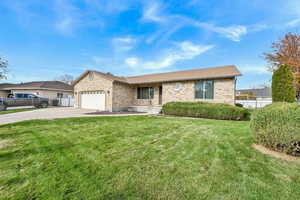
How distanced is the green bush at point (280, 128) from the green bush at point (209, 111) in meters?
5.96

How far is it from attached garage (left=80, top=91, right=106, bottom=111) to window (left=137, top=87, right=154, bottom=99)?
4385 mm

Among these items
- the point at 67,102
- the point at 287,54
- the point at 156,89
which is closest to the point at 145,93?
the point at 156,89

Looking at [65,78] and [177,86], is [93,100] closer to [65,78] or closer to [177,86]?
[177,86]

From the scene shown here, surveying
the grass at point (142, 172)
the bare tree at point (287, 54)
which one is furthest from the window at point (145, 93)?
the bare tree at point (287, 54)

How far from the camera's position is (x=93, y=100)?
604 inches

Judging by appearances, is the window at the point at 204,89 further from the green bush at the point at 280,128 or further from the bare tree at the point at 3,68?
the bare tree at the point at 3,68

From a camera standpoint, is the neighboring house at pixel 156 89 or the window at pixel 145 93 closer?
the neighboring house at pixel 156 89

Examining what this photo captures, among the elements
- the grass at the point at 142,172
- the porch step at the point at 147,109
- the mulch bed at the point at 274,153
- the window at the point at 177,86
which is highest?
the window at the point at 177,86

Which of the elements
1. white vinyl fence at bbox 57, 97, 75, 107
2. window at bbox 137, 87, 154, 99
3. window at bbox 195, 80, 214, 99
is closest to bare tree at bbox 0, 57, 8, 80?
white vinyl fence at bbox 57, 97, 75, 107

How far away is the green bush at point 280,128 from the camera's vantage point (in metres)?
2.93

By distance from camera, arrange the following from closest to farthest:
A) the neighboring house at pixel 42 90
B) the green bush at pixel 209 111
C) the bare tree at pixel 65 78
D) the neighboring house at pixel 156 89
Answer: the green bush at pixel 209 111
the neighboring house at pixel 156 89
the neighboring house at pixel 42 90
the bare tree at pixel 65 78

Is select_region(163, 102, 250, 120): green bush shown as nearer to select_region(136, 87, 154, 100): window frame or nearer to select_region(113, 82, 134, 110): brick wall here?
select_region(136, 87, 154, 100): window frame

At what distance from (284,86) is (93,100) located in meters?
16.3

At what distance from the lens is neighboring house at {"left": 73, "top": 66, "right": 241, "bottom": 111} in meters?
11.0
